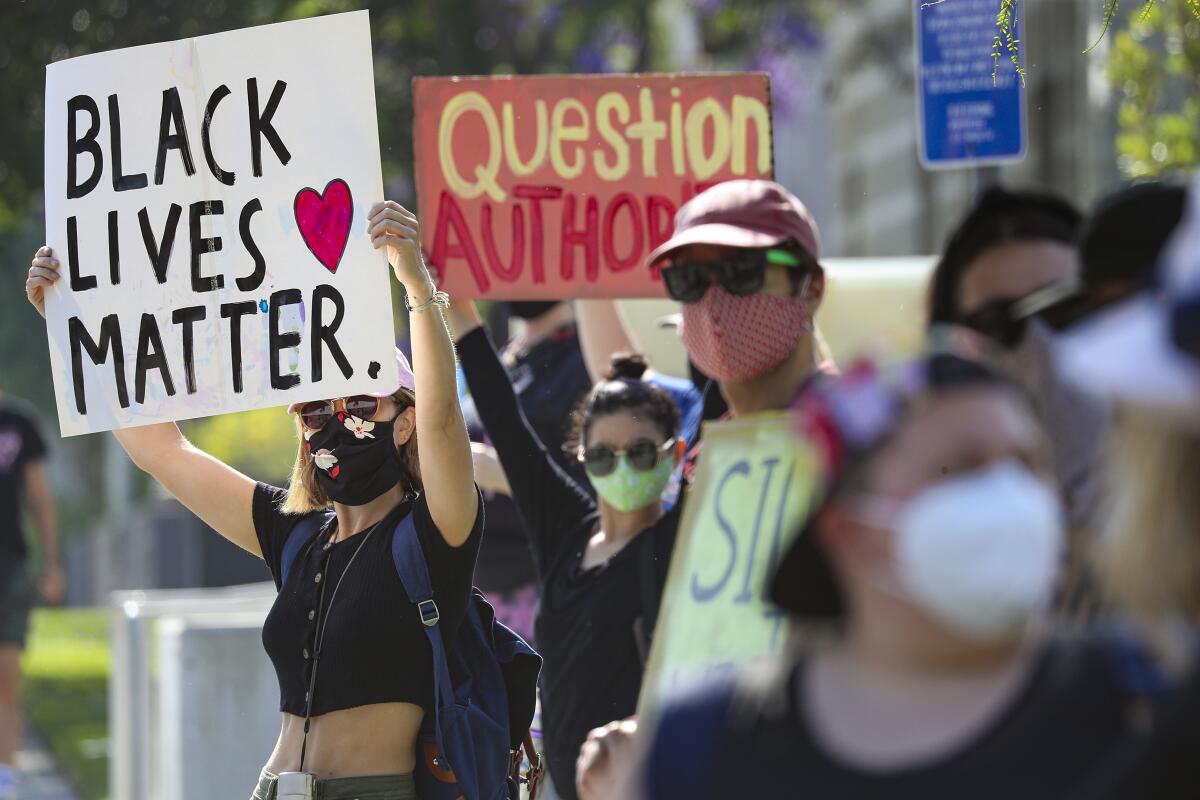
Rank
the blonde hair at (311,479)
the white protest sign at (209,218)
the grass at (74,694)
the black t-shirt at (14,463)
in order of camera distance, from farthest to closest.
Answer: the grass at (74,694)
the black t-shirt at (14,463)
the white protest sign at (209,218)
the blonde hair at (311,479)

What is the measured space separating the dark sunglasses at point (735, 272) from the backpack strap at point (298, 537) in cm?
113

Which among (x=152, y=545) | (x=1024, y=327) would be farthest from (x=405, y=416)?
(x=152, y=545)

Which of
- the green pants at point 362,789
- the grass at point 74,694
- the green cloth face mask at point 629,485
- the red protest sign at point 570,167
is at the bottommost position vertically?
the grass at point 74,694

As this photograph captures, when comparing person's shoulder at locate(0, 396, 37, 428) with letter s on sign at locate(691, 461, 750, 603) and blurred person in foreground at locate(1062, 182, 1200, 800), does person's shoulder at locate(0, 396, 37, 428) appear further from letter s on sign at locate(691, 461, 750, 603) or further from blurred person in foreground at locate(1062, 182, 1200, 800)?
blurred person in foreground at locate(1062, 182, 1200, 800)

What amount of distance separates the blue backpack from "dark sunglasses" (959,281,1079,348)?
4.69 feet

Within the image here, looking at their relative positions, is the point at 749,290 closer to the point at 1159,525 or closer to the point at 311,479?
the point at 311,479

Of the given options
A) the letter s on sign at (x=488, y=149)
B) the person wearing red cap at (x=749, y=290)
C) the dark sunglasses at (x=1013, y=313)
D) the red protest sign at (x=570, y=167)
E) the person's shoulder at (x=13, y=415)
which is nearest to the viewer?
the dark sunglasses at (x=1013, y=313)

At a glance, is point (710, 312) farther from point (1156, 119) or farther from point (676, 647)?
point (1156, 119)

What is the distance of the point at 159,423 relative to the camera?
15.8 ft

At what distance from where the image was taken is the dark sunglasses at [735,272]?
385cm

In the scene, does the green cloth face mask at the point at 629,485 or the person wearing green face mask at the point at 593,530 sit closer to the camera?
the person wearing green face mask at the point at 593,530

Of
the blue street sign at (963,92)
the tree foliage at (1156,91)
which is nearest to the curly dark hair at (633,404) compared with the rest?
the blue street sign at (963,92)

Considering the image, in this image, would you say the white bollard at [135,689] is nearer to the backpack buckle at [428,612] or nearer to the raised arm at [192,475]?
the raised arm at [192,475]

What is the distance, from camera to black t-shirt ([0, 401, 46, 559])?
952cm
